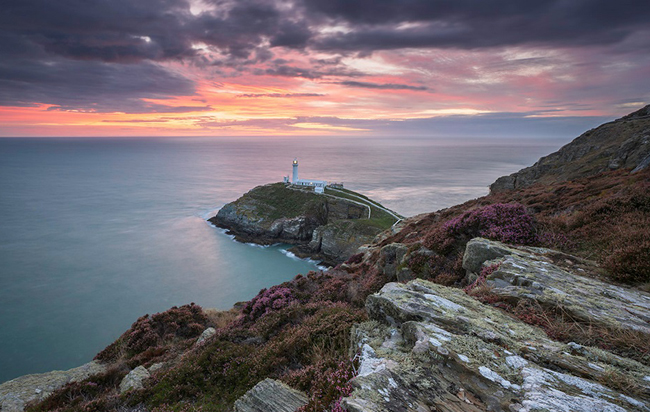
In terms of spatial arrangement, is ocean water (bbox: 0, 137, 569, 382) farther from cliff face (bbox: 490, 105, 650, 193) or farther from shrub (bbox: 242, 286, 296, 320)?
cliff face (bbox: 490, 105, 650, 193)

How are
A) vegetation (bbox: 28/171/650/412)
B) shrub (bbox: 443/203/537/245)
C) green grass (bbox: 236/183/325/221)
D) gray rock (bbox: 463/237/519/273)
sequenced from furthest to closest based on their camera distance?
green grass (bbox: 236/183/325/221), shrub (bbox: 443/203/537/245), gray rock (bbox: 463/237/519/273), vegetation (bbox: 28/171/650/412)

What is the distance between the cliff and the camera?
57.3 meters

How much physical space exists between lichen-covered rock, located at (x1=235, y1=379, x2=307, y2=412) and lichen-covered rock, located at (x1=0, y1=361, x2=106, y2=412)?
33.1ft

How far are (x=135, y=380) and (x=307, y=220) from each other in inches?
2299

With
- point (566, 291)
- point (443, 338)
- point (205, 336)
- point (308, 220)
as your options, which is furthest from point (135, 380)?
point (308, 220)

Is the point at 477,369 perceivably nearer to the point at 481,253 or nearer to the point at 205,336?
the point at 481,253

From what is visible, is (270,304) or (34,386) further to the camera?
(270,304)

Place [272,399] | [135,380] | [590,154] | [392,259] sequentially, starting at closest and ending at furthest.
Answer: [272,399] → [135,380] → [392,259] → [590,154]

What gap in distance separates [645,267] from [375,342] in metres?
7.70

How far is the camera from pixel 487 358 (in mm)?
4078

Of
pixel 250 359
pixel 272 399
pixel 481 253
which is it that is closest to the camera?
pixel 272 399

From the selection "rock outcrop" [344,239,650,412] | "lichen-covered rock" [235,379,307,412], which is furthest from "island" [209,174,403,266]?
"rock outcrop" [344,239,650,412]

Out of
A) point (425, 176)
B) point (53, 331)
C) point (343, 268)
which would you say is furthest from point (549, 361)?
point (425, 176)

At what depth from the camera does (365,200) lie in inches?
3327
